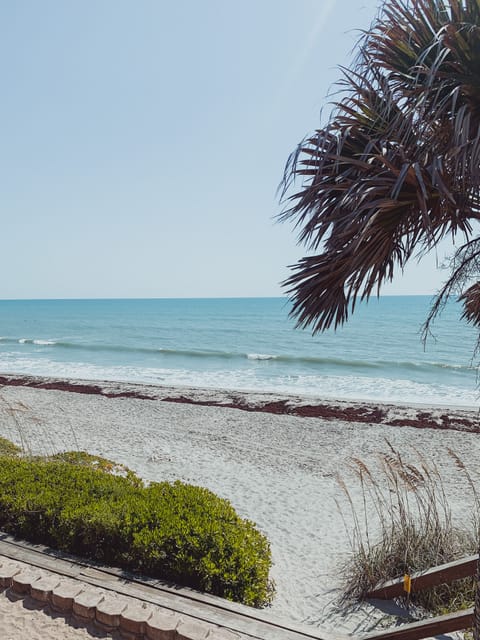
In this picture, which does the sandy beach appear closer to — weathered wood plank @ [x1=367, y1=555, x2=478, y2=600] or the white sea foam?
weathered wood plank @ [x1=367, y1=555, x2=478, y2=600]

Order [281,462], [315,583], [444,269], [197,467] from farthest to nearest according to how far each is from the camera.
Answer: [281,462]
[197,467]
[315,583]
[444,269]

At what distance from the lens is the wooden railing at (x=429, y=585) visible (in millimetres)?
2795

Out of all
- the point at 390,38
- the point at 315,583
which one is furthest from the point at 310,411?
the point at 390,38

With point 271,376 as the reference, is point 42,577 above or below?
above

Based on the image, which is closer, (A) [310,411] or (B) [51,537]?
(B) [51,537]

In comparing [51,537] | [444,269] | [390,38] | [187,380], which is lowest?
[187,380]

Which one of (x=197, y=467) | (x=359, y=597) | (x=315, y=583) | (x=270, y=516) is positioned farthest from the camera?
(x=197, y=467)

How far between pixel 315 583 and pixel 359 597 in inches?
22.3

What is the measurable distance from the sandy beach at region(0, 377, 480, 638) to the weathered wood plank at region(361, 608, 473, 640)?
1.01 m

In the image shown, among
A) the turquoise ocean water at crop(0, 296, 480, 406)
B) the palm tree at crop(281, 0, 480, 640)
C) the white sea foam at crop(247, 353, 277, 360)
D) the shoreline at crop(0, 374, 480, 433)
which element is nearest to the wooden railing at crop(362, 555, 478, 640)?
the palm tree at crop(281, 0, 480, 640)

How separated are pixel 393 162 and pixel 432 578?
117 inches

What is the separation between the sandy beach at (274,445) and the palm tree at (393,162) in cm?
296

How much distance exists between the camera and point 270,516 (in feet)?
21.6

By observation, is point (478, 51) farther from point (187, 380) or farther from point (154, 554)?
point (187, 380)
